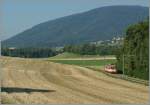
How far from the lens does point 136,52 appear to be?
3738 cm

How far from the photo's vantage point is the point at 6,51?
55.6m

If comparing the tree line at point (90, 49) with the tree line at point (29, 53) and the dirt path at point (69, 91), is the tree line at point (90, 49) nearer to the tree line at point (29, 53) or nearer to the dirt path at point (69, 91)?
the tree line at point (29, 53)

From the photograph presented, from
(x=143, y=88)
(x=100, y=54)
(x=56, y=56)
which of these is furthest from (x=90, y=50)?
(x=143, y=88)

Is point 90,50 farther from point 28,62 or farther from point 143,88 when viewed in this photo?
point 143,88

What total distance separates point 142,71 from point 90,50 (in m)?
43.8

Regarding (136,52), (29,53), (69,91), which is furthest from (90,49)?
(69,91)

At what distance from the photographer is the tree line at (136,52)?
35228 mm

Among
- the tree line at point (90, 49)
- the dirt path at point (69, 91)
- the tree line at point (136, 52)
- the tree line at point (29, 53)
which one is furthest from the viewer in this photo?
the tree line at point (90, 49)

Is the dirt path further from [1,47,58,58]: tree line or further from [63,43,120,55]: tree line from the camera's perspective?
[63,43,120,55]: tree line

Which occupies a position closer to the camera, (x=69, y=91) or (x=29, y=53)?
(x=69, y=91)

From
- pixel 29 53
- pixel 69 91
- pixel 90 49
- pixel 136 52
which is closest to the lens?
pixel 69 91

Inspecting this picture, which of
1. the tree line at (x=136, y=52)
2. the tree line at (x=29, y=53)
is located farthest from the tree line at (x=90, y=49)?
the tree line at (x=136, y=52)

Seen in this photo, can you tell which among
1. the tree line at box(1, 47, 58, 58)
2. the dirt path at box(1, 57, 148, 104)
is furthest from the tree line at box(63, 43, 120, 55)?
the dirt path at box(1, 57, 148, 104)

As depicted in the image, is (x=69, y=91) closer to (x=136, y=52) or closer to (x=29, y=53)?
(x=136, y=52)
